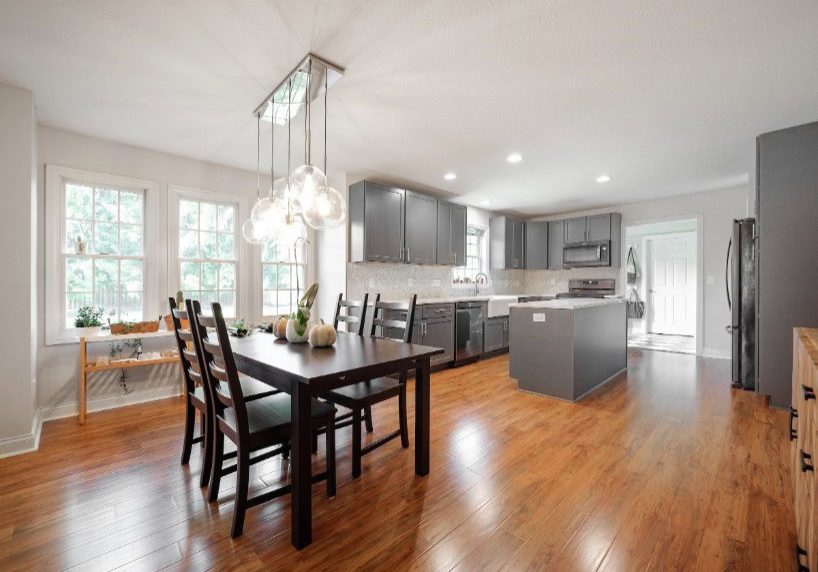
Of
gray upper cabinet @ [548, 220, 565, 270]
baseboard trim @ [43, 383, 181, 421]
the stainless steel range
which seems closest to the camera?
baseboard trim @ [43, 383, 181, 421]

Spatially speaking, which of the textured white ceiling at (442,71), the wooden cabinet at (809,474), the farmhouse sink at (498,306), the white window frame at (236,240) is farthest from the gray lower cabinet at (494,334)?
the wooden cabinet at (809,474)

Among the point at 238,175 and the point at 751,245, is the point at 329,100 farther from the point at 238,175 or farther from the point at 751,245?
the point at 751,245

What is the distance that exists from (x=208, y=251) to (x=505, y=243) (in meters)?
4.65

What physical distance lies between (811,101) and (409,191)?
3.70 meters

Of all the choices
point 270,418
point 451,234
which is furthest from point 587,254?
point 270,418

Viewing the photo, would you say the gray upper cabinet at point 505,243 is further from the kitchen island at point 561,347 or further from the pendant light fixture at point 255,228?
the pendant light fixture at point 255,228

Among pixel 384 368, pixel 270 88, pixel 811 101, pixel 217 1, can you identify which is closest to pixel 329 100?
pixel 270 88

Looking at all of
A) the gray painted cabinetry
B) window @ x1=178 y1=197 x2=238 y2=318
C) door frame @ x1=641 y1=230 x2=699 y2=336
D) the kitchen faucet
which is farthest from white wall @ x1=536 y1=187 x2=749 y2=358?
window @ x1=178 y1=197 x2=238 y2=318

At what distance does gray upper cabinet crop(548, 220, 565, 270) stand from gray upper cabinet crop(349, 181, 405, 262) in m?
3.34

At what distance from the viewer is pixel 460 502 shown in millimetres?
1902

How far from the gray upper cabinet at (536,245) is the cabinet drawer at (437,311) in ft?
9.25

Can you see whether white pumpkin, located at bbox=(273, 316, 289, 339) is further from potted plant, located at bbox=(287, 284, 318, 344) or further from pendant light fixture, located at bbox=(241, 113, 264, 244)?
pendant light fixture, located at bbox=(241, 113, 264, 244)

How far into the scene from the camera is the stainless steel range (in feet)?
20.5

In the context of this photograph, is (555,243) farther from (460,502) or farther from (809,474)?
(809,474)
